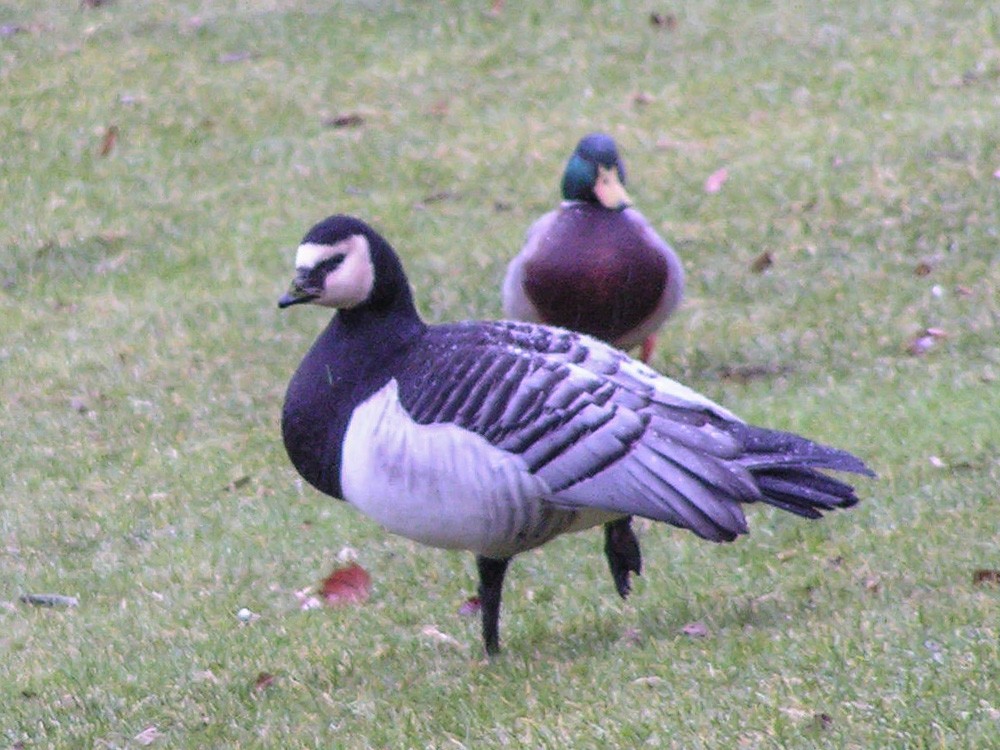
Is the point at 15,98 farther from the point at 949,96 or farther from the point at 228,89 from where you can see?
the point at 949,96

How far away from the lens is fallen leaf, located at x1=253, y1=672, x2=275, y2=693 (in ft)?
17.7

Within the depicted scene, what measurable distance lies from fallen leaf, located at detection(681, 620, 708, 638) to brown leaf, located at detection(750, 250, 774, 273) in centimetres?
512

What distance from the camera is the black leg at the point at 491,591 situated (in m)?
5.29

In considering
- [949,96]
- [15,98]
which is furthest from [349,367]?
[15,98]

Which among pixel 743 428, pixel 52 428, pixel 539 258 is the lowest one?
pixel 52 428

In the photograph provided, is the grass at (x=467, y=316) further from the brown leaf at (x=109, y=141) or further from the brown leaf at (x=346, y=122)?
the brown leaf at (x=109, y=141)

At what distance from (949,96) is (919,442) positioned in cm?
594

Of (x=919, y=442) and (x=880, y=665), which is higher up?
(x=880, y=665)

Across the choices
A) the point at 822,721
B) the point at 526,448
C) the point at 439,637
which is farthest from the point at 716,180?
the point at 822,721

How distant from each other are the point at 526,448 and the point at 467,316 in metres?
4.98

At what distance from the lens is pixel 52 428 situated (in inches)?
348

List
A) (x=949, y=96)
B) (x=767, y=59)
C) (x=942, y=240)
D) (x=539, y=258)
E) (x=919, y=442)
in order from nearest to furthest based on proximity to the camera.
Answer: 1. (x=919, y=442)
2. (x=539, y=258)
3. (x=942, y=240)
4. (x=949, y=96)
5. (x=767, y=59)

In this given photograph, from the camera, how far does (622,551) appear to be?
5.62 m

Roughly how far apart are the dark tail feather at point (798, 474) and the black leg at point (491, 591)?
0.90 metres
